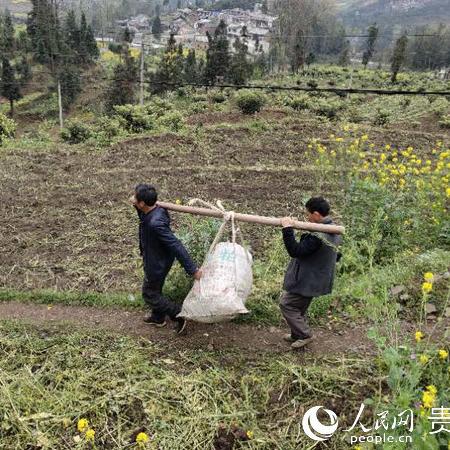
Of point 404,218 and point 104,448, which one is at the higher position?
point 404,218

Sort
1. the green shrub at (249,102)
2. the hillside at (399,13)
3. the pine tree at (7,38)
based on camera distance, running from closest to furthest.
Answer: the green shrub at (249,102), the pine tree at (7,38), the hillside at (399,13)

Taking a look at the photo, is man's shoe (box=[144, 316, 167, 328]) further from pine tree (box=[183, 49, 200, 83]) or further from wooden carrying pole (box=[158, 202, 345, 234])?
pine tree (box=[183, 49, 200, 83])

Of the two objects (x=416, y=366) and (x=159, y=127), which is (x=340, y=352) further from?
(x=159, y=127)

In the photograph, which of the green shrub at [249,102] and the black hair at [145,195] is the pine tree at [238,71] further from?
the black hair at [145,195]

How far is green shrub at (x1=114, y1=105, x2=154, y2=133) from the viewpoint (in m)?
13.9

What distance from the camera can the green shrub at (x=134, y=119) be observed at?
1388cm

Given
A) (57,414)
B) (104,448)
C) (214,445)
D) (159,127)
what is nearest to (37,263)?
(57,414)

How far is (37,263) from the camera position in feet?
19.5

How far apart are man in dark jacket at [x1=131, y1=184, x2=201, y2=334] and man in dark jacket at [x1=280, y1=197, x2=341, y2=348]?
798mm

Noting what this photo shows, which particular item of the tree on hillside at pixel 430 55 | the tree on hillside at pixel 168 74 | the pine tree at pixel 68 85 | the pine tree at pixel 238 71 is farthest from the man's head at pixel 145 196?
the tree on hillside at pixel 430 55

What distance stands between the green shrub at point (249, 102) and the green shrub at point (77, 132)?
5.37m

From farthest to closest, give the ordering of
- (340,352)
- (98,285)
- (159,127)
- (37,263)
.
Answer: (159,127)
(37,263)
(98,285)
(340,352)

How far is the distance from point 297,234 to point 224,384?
285 centimetres

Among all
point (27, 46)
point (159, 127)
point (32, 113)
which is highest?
point (27, 46)
